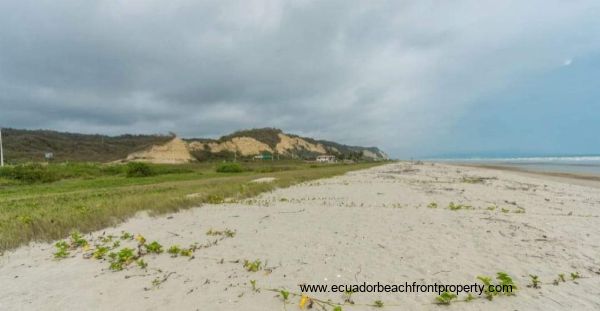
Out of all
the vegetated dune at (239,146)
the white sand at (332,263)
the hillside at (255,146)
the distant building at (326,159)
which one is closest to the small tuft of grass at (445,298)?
the white sand at (332,263)

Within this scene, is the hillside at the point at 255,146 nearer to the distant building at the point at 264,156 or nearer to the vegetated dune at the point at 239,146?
the vegetated dune at the point at 239,146

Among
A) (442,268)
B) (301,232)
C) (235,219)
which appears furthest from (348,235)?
(235,219)

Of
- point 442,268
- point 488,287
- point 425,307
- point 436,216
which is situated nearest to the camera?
point 425,307

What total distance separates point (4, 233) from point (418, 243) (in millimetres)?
9046

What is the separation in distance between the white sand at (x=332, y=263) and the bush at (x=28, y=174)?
28481 millimetres

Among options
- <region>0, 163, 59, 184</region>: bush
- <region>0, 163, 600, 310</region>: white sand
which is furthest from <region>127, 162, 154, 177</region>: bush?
<region>0, 163, 600, 310</region>: white sand

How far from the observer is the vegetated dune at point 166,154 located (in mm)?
67094

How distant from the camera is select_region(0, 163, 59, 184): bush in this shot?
2777cm

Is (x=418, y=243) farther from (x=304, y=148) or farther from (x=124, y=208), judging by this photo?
(x=304, y=148)

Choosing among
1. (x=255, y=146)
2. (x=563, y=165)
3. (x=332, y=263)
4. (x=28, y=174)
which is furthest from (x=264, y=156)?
(x=332, y=263)

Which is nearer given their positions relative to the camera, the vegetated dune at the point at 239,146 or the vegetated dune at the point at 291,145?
the vegetated dune at the point at 239,146

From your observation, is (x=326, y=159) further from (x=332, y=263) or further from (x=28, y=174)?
(x=332, y=263)

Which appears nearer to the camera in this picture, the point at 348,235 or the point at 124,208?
the point at 348,235

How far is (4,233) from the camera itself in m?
6.72
